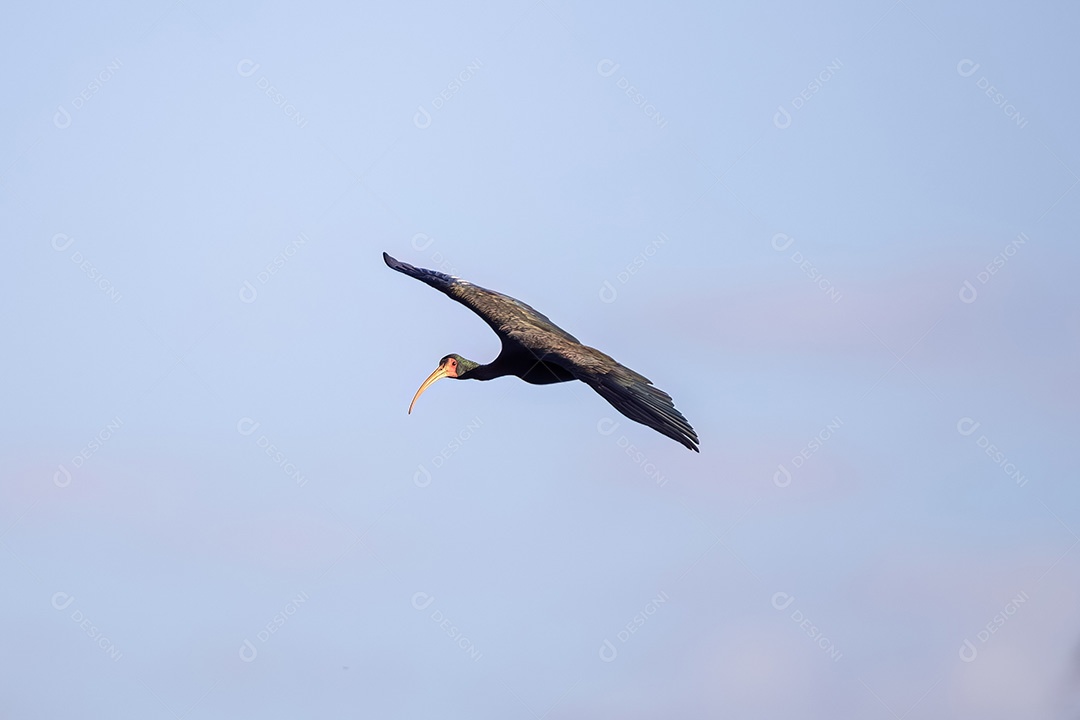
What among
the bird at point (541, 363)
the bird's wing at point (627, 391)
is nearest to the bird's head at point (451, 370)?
the bird at point (541, 363)

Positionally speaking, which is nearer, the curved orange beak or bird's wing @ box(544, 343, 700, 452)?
bird's wing @ box(544, 343, 700, 452)

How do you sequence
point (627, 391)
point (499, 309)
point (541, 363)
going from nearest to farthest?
point (627, 391) < point (541, 363) < point (499, 309)

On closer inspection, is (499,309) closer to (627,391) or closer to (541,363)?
(541,363)

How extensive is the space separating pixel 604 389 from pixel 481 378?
856cm

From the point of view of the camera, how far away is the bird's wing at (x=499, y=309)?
37031mm

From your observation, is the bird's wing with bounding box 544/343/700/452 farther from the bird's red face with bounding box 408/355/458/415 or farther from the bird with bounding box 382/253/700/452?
the bird's red face with bounding box 408/355/458/415

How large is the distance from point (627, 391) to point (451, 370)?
9821 millimetres

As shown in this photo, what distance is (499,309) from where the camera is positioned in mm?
38781

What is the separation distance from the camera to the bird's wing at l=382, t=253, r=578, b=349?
37031mm

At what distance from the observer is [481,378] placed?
1575 inches

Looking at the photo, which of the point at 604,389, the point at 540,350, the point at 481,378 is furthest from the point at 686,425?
the point at 481,378

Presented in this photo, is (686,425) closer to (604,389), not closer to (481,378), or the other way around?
(604,389)

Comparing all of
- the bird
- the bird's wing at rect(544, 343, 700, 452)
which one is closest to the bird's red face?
the bird

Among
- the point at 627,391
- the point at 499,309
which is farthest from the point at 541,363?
the point at 627,391
